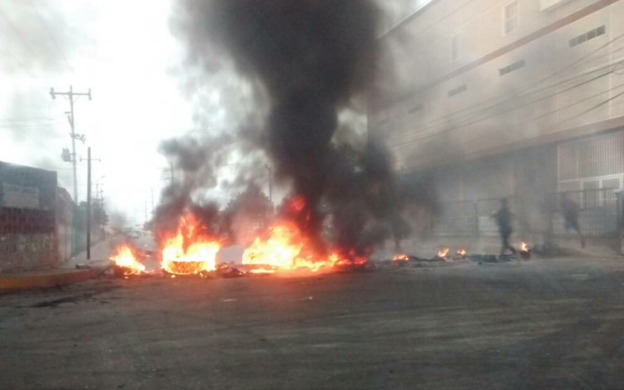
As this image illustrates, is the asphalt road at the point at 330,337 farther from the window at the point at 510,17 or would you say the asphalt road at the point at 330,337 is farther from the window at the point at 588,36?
the window at the point at 510,17

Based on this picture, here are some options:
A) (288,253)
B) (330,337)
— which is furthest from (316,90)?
A: (330,337)

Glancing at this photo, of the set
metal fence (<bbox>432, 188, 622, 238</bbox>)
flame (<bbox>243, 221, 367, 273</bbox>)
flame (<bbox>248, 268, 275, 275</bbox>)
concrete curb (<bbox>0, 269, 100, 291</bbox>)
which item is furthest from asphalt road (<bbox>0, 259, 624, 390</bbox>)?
metal fence (<bbox>432, 188, 622, 238</bbox>)

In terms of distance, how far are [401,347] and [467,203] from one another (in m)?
22.8

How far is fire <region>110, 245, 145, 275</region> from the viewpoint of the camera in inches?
738

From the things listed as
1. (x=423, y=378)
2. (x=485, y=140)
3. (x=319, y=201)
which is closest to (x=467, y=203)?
(x=485, y=140)

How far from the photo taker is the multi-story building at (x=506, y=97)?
23.5m

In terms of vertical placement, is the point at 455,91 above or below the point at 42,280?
above

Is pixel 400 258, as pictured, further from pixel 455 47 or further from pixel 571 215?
pixel 455 47

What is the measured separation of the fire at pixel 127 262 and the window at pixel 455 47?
15791 mm

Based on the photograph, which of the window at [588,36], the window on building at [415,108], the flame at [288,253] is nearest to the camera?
the flame at [288,253]

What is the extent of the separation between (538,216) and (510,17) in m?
8.36

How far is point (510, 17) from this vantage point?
2666cm

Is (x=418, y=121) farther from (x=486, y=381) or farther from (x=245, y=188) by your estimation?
(x=486, y=381)

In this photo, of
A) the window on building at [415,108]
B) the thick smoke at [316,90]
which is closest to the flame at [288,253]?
the thick smoke at [316,90]
